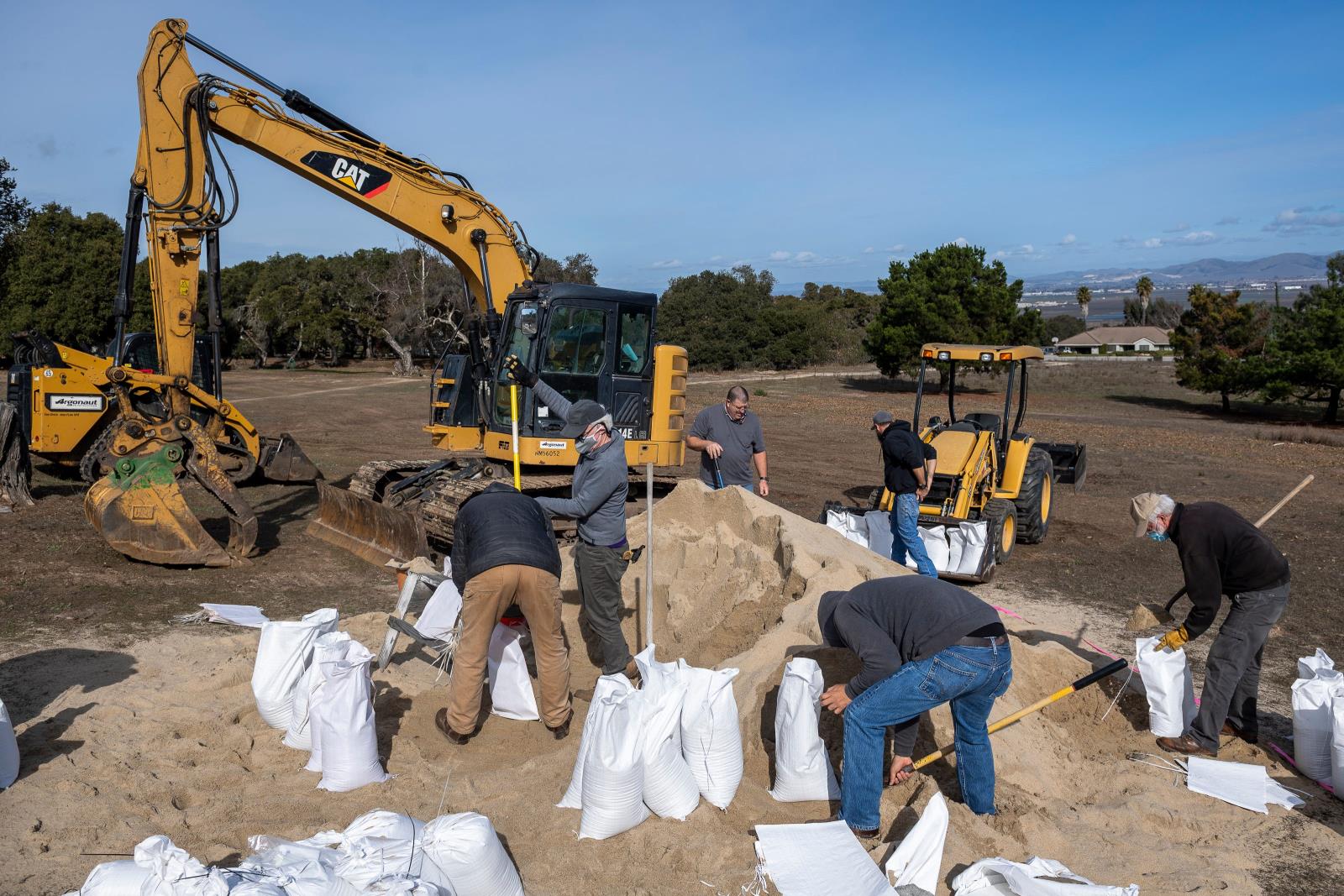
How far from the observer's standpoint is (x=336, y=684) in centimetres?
495

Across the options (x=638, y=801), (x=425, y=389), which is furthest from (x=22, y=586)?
(x=425, y=389)

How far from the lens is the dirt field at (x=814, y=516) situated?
718 cm

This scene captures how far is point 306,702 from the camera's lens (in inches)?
212

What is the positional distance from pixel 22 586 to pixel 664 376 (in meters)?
6.01

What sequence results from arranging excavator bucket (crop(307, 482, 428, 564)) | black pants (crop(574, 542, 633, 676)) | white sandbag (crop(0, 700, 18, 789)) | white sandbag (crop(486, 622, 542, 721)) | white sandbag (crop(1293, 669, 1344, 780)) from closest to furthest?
white sandbag (crop(0, 700, 18, 789)) → white sandbag (crop(1293, 669, 1344, 780)) → white sandbag (crop(486, 622, 542, 721)) → black pants (crop(574, 542, 633, 676)) → excavator bucket (crop(307, 482, 428, 564))

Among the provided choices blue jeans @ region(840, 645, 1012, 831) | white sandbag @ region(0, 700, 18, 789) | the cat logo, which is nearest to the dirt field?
white sandbag @ region(0, 700, 18, 789)

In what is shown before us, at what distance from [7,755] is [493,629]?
230 cm

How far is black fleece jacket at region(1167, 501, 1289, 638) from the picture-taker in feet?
18.5

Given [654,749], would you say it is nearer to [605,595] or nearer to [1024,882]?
[1024,882]

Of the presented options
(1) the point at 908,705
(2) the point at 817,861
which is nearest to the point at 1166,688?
(1) the point at 908,705

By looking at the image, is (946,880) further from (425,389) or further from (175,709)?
(425,389)

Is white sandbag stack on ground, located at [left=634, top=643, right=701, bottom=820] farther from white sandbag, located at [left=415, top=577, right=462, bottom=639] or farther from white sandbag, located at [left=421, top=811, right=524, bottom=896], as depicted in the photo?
white sandbag, located at [left=415, top=577, right=462, bottom=639]

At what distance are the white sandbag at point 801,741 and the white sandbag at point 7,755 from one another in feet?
11.6

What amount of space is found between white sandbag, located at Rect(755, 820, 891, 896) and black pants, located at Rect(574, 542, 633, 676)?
200 centimetres
